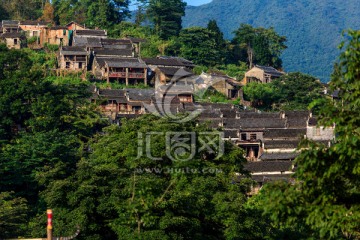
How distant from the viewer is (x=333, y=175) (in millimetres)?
8242

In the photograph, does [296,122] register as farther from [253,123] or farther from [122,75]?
[122,75]

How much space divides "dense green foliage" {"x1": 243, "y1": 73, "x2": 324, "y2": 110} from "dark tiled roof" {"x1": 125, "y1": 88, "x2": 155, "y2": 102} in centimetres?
591

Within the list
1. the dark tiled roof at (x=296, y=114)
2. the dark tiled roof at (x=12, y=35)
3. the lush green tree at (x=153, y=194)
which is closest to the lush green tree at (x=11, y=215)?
the lush green tree at (x=153, y=194)

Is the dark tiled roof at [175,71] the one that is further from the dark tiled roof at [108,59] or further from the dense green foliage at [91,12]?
the dense green foliage at [91,12]

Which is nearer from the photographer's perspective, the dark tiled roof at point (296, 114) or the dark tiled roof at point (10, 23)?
the dark tiled roof at point (296, 114)

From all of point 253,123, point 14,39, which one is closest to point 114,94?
point 253,123

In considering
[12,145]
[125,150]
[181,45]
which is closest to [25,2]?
[181,45]

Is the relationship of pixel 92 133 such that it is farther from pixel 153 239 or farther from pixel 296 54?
pixel 296 54

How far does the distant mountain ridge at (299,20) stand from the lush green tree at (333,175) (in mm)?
67752

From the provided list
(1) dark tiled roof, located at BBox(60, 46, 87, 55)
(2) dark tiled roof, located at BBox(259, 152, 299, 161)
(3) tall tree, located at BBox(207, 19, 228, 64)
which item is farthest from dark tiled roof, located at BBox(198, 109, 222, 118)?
(3) tall tree, located at BBox(207, 19, 228, 64)

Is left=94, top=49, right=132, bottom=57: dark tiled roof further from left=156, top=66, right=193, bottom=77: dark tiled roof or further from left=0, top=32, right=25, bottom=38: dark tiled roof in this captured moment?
left=0, top=32, right=25, bottom=38: dark tiled roof

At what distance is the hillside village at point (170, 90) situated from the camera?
3122cm

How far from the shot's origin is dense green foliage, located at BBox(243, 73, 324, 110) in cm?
3722

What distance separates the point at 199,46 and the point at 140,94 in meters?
10.0
